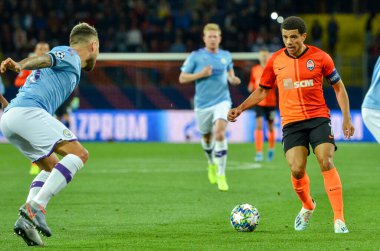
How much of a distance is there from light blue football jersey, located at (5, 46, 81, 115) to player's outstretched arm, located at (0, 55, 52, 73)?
242 mm

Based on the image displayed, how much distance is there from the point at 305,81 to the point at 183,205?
334 cm

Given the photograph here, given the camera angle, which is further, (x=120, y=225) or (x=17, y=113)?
(x=120, y=225)

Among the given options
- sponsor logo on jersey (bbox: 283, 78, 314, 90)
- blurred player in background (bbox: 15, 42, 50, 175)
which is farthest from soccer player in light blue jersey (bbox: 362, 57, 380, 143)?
blurred player in background (bbox: 15, 42, 50, 175)

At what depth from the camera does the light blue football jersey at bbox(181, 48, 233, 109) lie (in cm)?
1568

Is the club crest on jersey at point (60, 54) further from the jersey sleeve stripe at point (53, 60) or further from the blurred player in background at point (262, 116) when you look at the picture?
the blurred player in background at point (262, 116)

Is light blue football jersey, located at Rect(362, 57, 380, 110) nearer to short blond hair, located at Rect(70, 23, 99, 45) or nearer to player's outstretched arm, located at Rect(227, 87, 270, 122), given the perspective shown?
player's outstretched arm, located at Rect(227, 87, 270, 122)

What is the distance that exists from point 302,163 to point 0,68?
3356mm

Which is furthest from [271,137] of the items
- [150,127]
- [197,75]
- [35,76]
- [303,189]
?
[35,76]

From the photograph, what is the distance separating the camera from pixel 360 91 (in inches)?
1116

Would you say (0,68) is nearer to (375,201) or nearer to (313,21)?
(375,201)

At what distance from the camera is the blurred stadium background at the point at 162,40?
28.2 m

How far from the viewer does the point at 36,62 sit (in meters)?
8.47

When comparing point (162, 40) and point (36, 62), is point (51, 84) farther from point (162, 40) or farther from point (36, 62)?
point (162, 40)

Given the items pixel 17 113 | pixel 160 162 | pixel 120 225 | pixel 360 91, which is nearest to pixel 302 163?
pixel 120 225
